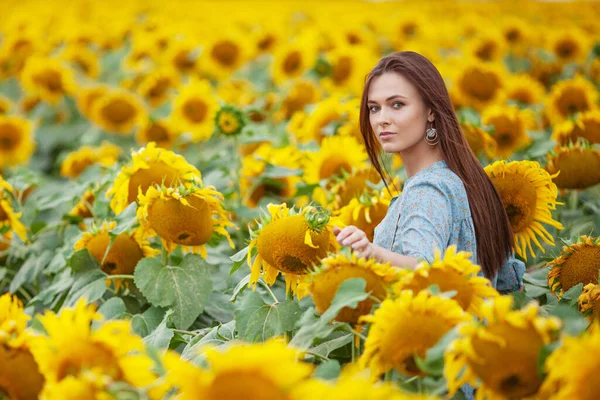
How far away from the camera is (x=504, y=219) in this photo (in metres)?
2.01

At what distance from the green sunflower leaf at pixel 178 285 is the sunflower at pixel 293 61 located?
2.83m

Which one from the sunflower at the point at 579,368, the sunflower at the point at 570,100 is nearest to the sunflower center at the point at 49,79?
the sunflower at the point at 570,100

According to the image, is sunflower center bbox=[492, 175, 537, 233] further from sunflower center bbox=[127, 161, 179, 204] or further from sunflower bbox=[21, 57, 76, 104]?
sunflower bbox=[21, 57, 76, 104]

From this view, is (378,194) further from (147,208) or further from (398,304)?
(398,304)

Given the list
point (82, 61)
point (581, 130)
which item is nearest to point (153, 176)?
point (581, 130)

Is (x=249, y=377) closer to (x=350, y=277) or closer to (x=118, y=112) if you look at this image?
(x=350, y=277)

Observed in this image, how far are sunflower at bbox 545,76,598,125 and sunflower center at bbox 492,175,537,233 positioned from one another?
1780 millimetres

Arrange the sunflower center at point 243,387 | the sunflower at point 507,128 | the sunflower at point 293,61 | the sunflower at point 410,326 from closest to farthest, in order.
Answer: the sunflower center at point 243,387
the sunflower at point 410,326
the sunflower at point 507,128
the sunflower at point 293,61

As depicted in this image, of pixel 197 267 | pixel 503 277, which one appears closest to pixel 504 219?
pixel 503 277

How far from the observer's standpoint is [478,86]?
4148 millimetres

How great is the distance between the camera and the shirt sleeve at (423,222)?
1743 millimetres

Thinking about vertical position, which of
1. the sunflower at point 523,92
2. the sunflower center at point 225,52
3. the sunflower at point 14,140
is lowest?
the sunflower at point 14,140

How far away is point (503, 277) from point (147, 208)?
102cm

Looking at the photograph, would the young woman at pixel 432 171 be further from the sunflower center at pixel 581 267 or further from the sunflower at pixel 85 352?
the sunflower at pixel 85 352
